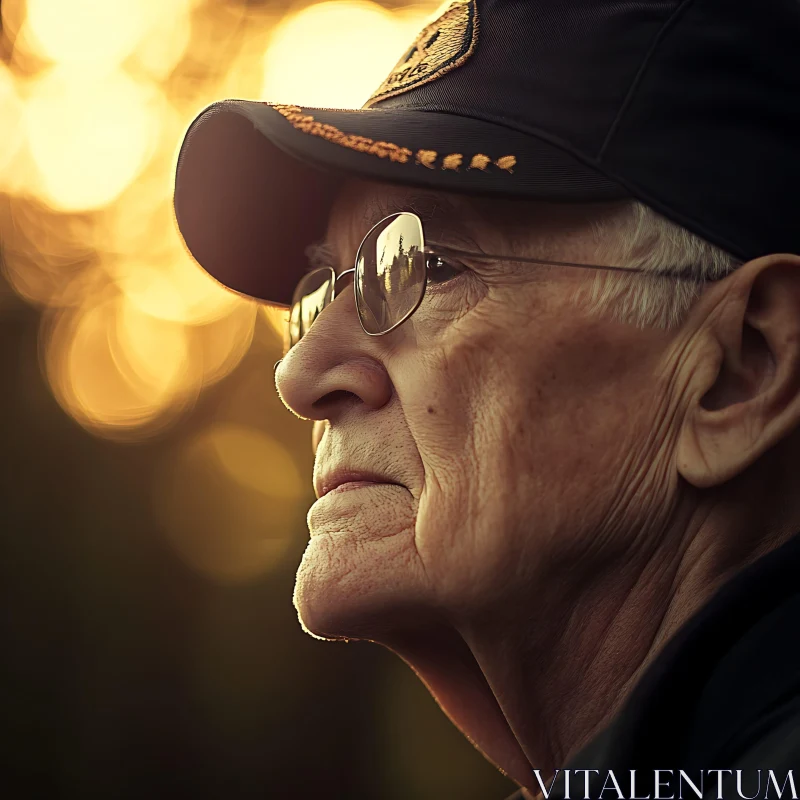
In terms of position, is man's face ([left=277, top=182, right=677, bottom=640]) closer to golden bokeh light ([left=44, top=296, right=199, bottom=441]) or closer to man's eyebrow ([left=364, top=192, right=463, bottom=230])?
man's eyebrow ([left=364, top=192, right=463, bottom=230])

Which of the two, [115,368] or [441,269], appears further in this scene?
[115,368]

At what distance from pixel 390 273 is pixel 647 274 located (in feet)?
1.63

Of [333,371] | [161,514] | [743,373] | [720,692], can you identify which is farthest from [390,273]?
[161,514]

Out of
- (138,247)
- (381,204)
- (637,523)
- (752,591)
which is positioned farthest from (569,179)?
(138,247)

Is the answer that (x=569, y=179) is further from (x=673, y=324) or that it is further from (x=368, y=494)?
(x=368, y=494)

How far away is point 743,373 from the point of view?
67.7 inches

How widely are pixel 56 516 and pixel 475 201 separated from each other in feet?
24.5

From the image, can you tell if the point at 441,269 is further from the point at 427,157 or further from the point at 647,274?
the point at 647,274

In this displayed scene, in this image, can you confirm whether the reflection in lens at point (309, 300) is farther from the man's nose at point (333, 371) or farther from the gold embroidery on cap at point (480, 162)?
the gold embroidery on cap at point (480, 162)

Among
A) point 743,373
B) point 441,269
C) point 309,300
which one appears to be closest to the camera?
point 743,373

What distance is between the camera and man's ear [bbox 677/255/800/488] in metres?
1.66

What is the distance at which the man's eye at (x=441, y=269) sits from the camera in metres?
1.87

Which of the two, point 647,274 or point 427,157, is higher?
point 427,157

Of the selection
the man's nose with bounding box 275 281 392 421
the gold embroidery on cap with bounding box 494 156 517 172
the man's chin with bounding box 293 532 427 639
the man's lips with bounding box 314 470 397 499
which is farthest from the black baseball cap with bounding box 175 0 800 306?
the man's chin with bounding box 293 532 427 639
